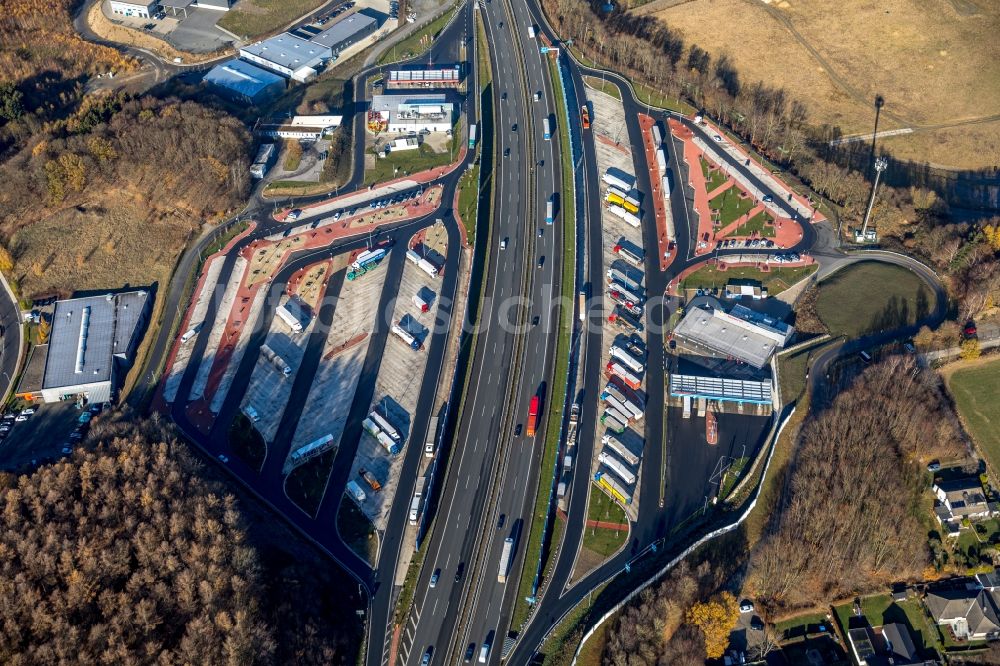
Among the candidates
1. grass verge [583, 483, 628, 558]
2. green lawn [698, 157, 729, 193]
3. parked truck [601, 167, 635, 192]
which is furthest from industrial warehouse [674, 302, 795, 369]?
parked truck [601, 167, 635, 192]

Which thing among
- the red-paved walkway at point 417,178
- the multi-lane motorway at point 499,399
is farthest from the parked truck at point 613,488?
the red-paved walkway at point 417,178

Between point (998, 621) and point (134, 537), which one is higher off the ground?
point (998, 621)

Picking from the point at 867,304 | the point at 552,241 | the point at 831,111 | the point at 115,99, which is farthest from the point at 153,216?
the point at 831,111

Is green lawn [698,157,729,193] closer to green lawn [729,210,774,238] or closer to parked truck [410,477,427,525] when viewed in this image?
green lawn [729,210,774,238]

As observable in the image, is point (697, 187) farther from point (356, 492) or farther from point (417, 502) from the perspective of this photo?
point (356, 492)

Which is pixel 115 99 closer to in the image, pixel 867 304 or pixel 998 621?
pixel 867 304

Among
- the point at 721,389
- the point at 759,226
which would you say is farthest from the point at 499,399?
the point at 759,226
